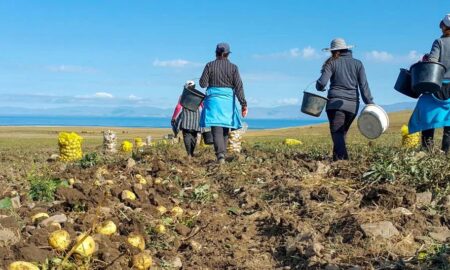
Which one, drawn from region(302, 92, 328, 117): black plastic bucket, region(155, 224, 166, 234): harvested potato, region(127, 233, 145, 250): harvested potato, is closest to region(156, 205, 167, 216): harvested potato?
region(155, 224, 166, 234): harvested potato

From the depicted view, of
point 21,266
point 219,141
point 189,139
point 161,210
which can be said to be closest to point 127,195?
point 161,210

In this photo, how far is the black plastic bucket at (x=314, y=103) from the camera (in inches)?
344

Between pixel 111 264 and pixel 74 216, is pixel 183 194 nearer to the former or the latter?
pixel 74 216

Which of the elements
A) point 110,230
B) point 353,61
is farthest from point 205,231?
point 353,61

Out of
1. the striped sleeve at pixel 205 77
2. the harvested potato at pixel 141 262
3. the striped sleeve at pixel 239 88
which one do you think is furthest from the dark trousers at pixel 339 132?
the harvested potato at pixel 141 262

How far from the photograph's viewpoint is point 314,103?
28.8ft

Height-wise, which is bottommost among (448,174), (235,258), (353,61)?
(235,258)

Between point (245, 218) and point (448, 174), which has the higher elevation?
point (448, 174)

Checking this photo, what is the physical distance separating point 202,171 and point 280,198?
2.23m

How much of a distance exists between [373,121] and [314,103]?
2.95 ft

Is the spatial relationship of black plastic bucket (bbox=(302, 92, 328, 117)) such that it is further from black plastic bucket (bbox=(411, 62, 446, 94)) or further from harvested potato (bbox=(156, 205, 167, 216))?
harvested potato (bbox=(156, 205, 167, 216))

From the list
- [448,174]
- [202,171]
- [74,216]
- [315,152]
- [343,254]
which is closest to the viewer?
[343,254]

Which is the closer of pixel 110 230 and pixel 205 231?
pixel 110 230

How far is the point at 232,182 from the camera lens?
755cm
